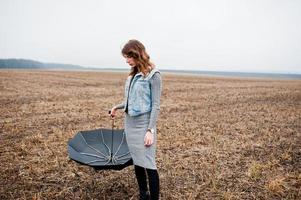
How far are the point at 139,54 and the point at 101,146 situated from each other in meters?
2.03

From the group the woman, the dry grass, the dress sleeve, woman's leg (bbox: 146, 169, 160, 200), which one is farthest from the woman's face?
the dry grass

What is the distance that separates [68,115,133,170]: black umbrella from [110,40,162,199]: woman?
26.4 inches

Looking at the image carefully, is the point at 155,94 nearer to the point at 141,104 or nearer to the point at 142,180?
the point at 141,104

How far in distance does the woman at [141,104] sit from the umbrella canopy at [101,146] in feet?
2.20

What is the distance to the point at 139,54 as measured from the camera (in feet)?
12.6

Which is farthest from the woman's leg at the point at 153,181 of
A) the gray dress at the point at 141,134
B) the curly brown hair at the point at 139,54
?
the curly brown hair at the point at 139,54

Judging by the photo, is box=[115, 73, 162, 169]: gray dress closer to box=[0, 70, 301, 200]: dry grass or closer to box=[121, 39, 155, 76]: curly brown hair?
box=[121, 39, 155, 76]: curly brown hair

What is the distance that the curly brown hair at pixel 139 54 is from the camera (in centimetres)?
382

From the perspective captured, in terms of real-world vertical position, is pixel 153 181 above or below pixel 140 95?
below

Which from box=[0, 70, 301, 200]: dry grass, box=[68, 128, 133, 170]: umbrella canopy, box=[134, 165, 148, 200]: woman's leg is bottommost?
box=[0, 70, 301, 200]: dry grass

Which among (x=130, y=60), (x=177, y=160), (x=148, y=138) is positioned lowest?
(x=177, y=160)

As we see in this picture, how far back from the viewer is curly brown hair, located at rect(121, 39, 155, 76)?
3.82 meters

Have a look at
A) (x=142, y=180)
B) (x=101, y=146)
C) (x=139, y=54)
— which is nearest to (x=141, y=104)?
(x=139, y=54)

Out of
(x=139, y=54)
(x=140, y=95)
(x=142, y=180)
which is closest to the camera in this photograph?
(x=139, y=54)
